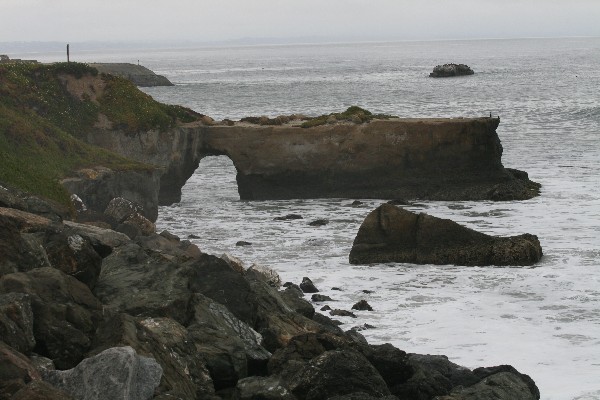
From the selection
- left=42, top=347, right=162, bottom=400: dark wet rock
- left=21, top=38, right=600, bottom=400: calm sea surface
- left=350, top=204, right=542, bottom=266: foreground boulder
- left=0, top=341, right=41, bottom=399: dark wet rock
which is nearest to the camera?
left=0, top=341, right=41, bottom=399: dark wet rock

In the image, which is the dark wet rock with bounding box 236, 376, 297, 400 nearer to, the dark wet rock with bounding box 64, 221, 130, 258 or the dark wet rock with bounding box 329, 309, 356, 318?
the dark wet rock with bounding box 64, 221, 130, 258

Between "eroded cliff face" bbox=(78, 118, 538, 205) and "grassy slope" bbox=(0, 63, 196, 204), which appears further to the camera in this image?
"eroded cliff face" bbox=(78, 118, 538, 205)

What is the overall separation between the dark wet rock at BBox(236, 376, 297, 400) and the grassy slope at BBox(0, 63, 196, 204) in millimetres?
19261

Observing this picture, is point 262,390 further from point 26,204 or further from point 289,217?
point 289,217

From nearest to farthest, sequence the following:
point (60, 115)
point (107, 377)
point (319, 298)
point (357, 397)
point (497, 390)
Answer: point (107, 377)
point (357, 397)
point (497, 390)
point (319, 298)
point (60, 115)

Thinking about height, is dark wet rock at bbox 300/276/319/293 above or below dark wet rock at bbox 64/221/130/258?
below

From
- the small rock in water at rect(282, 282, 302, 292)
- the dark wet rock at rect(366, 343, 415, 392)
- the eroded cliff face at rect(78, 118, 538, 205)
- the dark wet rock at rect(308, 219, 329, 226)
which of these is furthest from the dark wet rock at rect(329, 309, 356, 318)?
the eroded cliff face at rect(78, 118, 538, 205)

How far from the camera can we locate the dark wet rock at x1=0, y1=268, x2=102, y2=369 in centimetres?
1066

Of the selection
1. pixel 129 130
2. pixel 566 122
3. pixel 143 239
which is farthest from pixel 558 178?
pixel 566 122

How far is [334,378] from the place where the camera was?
11.5 metres

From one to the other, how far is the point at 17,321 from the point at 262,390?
2.78 meters

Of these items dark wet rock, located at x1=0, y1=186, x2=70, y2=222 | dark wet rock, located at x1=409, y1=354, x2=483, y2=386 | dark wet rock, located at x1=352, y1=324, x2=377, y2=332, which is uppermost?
dark wet rock, located at x1=0, y1=186, x2=70, y2=222

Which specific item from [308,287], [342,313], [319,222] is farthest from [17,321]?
[319,222]

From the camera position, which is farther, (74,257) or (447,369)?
(447,369)
